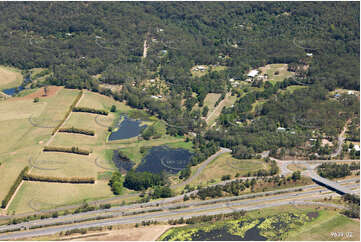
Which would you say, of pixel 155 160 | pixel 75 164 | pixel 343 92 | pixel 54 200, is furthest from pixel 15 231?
pixel 343 92

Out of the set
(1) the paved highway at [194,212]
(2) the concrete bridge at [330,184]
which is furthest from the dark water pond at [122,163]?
(2) the concrete bridge at [330,184]

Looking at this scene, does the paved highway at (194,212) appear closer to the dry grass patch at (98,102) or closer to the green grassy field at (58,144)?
the green grassy field at (58,144)

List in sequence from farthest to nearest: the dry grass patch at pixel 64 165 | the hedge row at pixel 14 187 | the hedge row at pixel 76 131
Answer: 1. the hedge row at pixel 76 131
2. the dry grass patch at pixel 64 165
3. the hedge row at pixel 14 187

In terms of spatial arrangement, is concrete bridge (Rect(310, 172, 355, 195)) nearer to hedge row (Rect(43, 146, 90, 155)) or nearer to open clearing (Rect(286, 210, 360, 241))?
open clearing (Rect(286, 210, 360, 241))

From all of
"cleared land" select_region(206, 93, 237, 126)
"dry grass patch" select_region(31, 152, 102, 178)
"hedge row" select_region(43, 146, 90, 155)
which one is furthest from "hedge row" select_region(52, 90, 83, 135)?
"cleared land" select_region(206, 93, 237, 126)

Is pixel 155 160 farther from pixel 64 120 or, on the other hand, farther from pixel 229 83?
pixel 229 83

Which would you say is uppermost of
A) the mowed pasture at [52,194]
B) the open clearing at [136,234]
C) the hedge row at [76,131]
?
the hedge row at [76,131]

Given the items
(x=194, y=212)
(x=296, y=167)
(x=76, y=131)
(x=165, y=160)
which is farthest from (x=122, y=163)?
(x=296, y=167)
